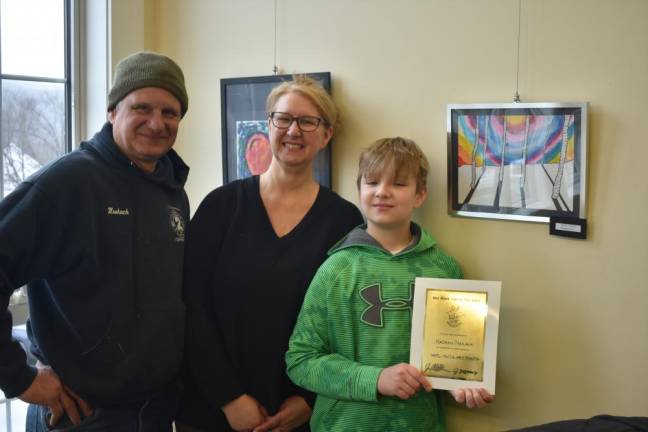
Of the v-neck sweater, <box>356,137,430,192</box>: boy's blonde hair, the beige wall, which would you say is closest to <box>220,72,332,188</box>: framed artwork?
the beige wall

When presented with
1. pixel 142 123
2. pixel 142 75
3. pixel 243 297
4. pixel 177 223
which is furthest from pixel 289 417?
pixel 142 75

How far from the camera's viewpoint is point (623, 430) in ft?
4.09

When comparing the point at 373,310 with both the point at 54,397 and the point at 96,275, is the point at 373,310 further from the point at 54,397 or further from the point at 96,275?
the point at 54,397

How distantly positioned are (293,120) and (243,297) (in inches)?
19.9

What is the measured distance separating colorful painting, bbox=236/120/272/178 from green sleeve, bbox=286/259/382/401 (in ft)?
2.06

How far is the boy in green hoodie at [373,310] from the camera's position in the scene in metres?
1.46

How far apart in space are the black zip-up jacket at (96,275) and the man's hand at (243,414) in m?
0.19

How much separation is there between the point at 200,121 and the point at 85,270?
96 cm

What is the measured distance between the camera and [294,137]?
5.33ft

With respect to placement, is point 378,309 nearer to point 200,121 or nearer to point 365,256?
point 365,256

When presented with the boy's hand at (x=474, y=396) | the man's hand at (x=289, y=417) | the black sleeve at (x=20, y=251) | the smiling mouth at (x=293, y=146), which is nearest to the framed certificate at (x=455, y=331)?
the boy's hand at (x=474, y=396)

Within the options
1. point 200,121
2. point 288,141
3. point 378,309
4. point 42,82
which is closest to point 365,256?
point 378,309

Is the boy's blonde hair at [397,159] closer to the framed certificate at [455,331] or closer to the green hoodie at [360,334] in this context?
the green hoodie at [360,334]

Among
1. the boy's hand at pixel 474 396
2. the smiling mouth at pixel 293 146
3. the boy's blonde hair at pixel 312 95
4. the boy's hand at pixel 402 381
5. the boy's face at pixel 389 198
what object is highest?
the boy's blonde hair at pixel 312 95
